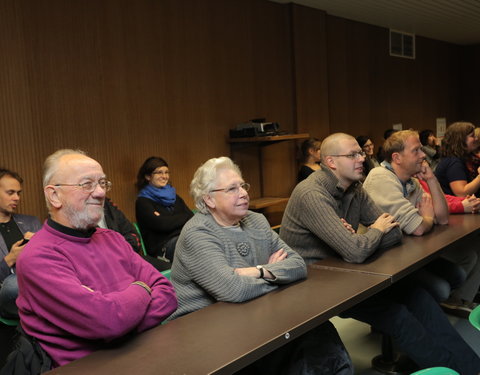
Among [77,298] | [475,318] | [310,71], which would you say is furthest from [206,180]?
[310,71]

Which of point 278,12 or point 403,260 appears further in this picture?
point 278,12

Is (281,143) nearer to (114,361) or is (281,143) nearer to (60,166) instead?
(60,166)

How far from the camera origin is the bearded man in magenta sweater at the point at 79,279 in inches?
61.6

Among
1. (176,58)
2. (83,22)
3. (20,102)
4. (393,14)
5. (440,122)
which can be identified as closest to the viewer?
(20,102)

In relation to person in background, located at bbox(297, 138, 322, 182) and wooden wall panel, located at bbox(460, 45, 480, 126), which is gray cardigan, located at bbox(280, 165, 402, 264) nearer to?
person in background, located at bbox(297, 138, 322, 182)

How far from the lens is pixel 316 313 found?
1.70 m

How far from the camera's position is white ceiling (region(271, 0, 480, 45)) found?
6.46 meters

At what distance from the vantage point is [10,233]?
327cm

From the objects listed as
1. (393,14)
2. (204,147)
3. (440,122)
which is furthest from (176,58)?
(440,122)

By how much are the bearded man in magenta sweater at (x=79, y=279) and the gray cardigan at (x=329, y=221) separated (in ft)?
3.00

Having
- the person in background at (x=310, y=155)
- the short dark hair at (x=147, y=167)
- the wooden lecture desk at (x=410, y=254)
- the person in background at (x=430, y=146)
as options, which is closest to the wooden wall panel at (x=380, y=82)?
the person in background at (x=430, y=146)

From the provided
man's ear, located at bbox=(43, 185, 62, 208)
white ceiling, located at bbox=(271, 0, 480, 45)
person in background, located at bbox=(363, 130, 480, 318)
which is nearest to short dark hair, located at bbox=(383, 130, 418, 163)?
person in background, located at bbox=(363, 130, 480, 318)

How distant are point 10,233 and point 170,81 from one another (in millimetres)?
2312

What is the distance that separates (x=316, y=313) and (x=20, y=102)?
306 centimetres
